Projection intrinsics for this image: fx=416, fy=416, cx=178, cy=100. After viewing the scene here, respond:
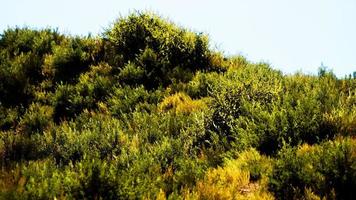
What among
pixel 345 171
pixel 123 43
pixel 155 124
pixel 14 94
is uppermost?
pixel 123 43

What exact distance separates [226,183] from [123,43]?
7.41 metres

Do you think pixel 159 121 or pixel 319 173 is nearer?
pixel 319 173

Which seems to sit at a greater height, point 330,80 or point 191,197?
point 330,80

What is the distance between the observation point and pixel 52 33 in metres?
13.6

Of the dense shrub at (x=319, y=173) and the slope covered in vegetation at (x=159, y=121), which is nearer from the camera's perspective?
the dense shrub at (x=319, y=173)

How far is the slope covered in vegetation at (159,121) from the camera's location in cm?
537

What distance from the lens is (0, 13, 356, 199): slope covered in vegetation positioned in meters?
5.37

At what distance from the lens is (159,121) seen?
27.6 feet

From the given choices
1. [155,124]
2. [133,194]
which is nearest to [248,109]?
[155,124]

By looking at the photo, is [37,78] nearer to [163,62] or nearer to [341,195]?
[163,62]

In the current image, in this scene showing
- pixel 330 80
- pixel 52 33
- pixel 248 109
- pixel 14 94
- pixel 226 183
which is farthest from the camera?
pixel 52 33

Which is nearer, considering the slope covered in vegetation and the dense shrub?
the dense shrub

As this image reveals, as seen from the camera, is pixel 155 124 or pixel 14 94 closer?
pixel 155 124

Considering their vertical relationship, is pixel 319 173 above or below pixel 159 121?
below
